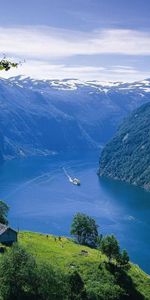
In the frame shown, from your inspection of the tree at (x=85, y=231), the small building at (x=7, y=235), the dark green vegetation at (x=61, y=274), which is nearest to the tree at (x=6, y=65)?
the dark green vegetation at (x=61, y=274)

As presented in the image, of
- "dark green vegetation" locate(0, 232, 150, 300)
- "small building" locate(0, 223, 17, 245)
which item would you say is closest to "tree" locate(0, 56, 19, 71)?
"dark green vegetation" locate(0, 232, 150, 300)

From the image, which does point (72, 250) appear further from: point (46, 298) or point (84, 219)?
point (46, 298)

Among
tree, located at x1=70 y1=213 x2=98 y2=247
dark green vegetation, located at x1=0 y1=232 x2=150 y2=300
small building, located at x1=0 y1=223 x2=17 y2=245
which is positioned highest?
tree, located at x1=70 y1=213 x2=98 y2=247

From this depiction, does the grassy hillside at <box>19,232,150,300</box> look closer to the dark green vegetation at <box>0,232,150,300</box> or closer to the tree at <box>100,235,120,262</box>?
the dark green vegetation at <box>0,232,150,300</box>

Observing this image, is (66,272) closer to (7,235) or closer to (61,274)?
(61,274)

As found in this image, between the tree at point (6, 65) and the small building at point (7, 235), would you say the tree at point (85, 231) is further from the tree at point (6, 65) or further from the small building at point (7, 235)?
the tree at point (6, 65)

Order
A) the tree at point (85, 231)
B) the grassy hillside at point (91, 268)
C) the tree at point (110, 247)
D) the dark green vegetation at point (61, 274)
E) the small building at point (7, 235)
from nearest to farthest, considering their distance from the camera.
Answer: the dark green vegetation at point (61, 274), the grassy hillside at point (91, 268), the small building at point (7, 235), the tree at point (110, 247), the tree at point (85, 231)

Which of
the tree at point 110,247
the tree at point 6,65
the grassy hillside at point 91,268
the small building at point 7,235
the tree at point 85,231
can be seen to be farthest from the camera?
the tree at point 85,231

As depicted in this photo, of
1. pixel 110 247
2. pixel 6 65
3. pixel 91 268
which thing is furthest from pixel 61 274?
pixel 6 65

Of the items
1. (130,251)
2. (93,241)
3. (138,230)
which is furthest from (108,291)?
(138,230)
